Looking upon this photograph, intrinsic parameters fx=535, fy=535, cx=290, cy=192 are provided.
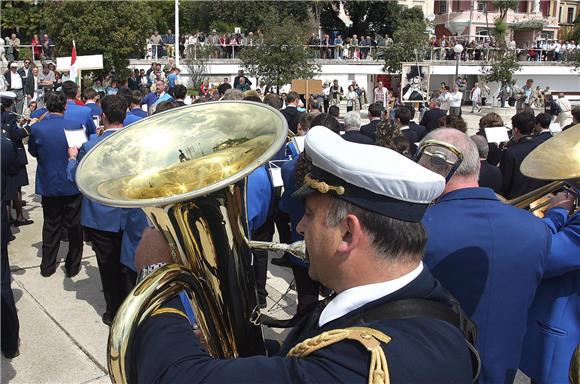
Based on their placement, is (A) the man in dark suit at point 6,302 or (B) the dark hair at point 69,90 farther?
(B) the dark hair at point 69,90

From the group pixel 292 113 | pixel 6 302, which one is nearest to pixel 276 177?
pixel 6 302

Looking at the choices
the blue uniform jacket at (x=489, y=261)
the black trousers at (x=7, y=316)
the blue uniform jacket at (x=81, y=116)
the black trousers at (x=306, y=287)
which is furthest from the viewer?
the blue uniform jacket at (x=81, y=116)

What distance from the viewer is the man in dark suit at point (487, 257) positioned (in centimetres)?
Result: 215

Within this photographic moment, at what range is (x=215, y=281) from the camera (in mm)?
1827

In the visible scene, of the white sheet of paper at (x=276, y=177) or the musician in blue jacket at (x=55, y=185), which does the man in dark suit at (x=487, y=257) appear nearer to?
the white sheet of paper at (x=276, y=177)

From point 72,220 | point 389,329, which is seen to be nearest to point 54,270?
point 72,220

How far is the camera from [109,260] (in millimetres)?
4508

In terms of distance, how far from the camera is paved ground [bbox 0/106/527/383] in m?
3.75

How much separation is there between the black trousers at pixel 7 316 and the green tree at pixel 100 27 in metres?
19.2

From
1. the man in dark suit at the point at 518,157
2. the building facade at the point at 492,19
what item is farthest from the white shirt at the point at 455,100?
the building facade at the point at 492,19

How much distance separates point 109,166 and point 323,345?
1139 millimetres

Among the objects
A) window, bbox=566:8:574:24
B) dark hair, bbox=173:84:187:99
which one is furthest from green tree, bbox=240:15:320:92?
window, bbox=566:8:574:24

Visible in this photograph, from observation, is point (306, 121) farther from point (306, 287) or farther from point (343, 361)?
point (343, 361)

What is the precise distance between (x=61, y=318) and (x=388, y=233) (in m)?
3.97
